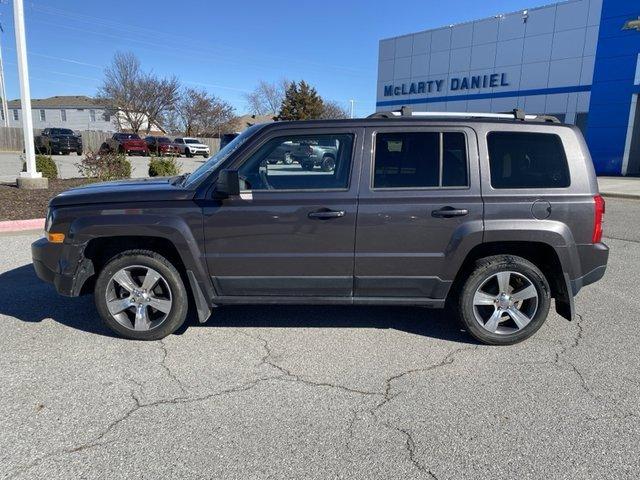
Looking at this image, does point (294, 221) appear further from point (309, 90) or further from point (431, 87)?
point (309, 90)

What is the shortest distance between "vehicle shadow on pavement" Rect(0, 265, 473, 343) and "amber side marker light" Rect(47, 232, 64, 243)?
2.87 feet

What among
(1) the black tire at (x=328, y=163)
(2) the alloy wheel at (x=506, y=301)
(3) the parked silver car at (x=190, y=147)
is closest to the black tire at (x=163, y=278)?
(1) the black tire at (x=328, y=163)

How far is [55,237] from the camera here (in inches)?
147

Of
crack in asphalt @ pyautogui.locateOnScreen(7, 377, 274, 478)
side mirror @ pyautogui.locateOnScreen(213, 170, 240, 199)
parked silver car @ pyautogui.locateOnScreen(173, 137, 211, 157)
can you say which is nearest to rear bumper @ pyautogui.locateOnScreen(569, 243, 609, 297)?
crack in asphalt @ pyautogui.locateOnScreen(7, 377, 274, 478)

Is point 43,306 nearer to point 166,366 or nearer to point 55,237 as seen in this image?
point 55,237

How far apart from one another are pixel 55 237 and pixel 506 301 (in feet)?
12.8

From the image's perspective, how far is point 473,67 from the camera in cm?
2805

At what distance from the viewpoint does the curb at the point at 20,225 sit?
8.05 metres

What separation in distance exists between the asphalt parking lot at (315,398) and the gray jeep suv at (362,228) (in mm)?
381

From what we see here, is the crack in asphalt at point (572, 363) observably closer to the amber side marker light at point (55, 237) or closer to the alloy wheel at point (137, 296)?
the alloy wheel at point (137, 296)

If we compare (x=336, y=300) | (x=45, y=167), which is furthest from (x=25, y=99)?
(x=336, y=300)

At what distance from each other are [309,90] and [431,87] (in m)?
16.6

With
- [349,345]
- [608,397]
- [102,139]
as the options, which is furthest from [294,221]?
[102,139]

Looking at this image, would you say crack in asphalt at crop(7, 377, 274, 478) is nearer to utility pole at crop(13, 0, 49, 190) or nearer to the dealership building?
utility pole at crop(13, 0, 49, 190)
